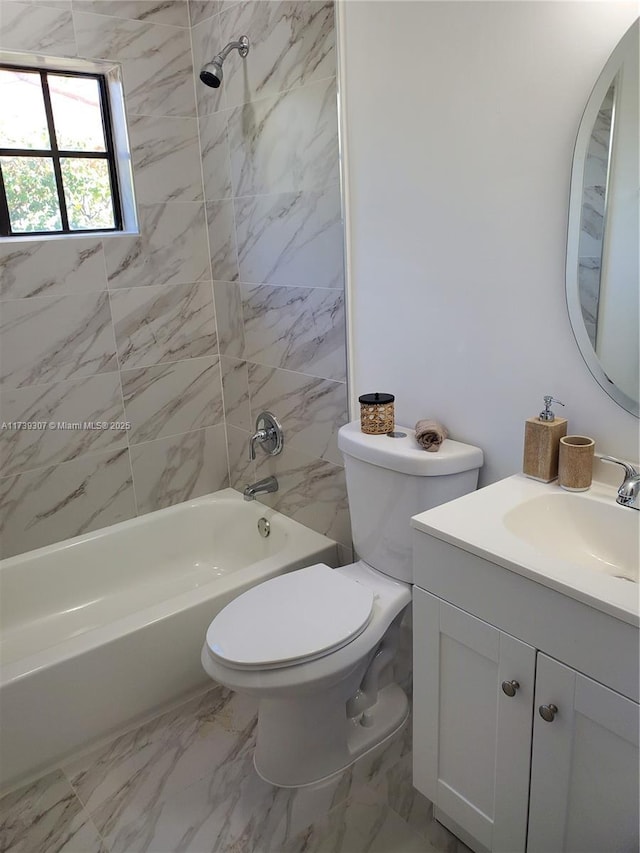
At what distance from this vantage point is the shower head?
1.99 meters

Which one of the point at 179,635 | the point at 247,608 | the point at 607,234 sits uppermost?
the point at 607,234

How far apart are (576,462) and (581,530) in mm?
148

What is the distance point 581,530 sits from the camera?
54.7 inches

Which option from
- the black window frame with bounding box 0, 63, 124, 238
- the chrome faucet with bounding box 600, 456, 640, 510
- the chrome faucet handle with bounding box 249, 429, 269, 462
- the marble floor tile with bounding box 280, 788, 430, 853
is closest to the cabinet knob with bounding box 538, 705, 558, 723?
the chrome faucet with bounding box 600, 456, 640, 510

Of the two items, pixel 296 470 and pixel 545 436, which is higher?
pixel 545 436

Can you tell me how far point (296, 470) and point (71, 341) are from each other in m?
0.95

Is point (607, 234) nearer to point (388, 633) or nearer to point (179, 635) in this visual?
point (388, 633)

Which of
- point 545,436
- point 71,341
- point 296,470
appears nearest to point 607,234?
point 545,436

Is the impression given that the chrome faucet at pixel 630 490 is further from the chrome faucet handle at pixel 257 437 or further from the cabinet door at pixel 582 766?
the chrome faucet handle at pixel 257 437

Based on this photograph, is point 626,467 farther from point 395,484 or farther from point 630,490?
point 395,484

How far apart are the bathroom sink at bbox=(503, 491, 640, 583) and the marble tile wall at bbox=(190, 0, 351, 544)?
88 centimetres

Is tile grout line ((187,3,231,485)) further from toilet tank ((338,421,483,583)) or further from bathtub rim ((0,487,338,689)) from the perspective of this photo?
toilet tank ((338,421,483,583))

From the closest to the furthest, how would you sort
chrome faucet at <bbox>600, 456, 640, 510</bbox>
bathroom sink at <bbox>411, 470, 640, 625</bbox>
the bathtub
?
bathroom sink at <bbox>411, 470, 640, 625</bbox>
chrome faucet at <bbox>600, 456, 640, 510</bbox>
the bathtub

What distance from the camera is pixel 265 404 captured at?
251cm
